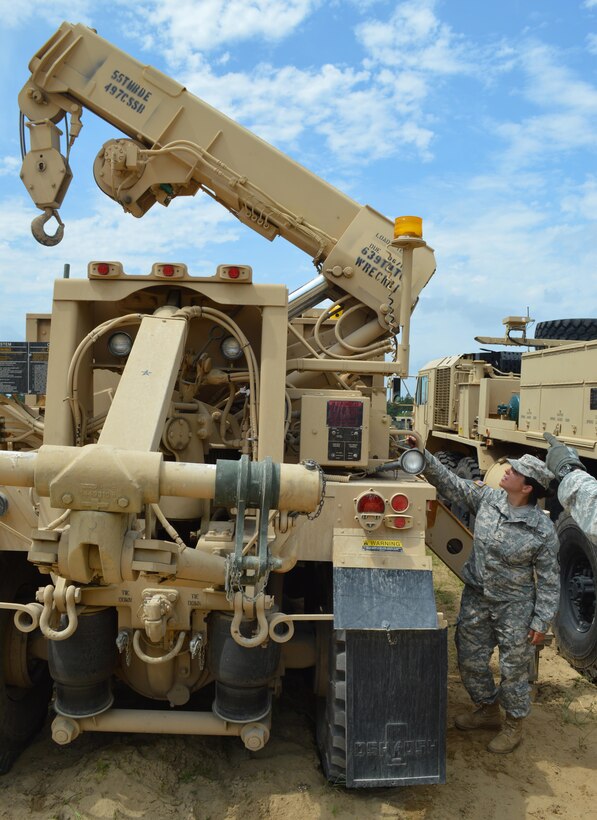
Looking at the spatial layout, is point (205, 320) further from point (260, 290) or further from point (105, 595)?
point (105, 595)

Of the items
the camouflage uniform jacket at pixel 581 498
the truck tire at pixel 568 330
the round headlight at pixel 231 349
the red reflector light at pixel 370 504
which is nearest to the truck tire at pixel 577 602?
the camouflage uniform jacket at pixel 581 498

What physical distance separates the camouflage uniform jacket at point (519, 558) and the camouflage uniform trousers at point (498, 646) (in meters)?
0.07

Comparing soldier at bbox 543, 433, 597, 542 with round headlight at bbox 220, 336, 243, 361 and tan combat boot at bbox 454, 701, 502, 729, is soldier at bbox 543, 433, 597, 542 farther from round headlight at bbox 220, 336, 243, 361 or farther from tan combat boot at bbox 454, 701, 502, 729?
round headlight at bbox 220, 336, 243, 361

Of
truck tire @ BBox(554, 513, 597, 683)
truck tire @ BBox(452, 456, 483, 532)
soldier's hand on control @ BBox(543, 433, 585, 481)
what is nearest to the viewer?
soldier's hand on control @ BBox(543, 433, 585, 481)

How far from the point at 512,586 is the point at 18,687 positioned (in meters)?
2.83

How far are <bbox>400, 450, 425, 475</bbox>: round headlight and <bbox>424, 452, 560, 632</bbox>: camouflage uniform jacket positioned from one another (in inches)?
21.4

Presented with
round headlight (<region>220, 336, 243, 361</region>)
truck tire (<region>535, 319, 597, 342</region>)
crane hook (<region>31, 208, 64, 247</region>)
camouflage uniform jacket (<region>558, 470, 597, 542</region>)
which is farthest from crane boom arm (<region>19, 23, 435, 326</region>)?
truck tire (<region>535, 319, 597, 342</region>)

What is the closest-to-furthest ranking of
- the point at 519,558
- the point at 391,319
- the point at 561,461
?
the point at 561,461
the point at 519,558
the point at 391,319

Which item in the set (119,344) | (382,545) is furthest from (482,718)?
(119,344)

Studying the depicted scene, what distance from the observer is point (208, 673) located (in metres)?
3.86

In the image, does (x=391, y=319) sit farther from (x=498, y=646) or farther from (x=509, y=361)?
(x=509, y=361)

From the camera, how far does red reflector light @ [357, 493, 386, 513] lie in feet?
12.1

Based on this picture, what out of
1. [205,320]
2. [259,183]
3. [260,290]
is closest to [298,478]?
[260,290]

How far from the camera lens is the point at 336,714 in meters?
3.52
